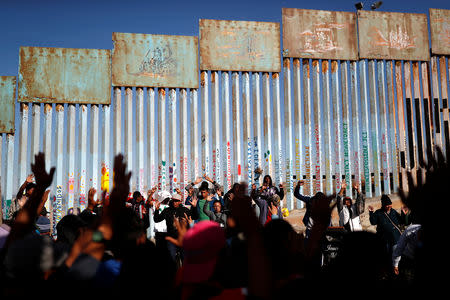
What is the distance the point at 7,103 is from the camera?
13.2 m

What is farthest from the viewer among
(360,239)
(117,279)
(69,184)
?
(69,184)

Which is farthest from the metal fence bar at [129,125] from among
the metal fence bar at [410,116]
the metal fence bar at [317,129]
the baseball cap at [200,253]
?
the baseball cap at [200,253]

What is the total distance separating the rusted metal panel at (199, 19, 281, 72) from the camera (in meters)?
13.1

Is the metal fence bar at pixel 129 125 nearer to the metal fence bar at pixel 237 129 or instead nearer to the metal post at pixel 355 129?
the metal fence bar at pixel 237 129

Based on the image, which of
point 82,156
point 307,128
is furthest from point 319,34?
point 82,156

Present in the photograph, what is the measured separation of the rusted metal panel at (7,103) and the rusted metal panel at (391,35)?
11314 millimetres

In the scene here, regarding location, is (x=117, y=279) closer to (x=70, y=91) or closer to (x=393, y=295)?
(x=393, y=295)

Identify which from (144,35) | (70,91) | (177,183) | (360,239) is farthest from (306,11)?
(360,239)

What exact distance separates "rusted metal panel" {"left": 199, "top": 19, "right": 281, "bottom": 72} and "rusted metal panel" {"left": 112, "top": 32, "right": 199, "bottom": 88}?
460mm

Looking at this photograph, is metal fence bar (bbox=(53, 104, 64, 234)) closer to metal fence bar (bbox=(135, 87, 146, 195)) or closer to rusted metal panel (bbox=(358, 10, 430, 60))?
metal fence bar (bbox=(135, 87, 146, 195))

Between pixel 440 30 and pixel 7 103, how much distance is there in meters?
14.4

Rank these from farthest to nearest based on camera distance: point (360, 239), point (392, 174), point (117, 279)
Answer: point (392, 174)
point (117, 279)
point (360, 239)

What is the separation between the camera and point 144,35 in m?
13.2

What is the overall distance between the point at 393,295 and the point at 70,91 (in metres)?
12.6
